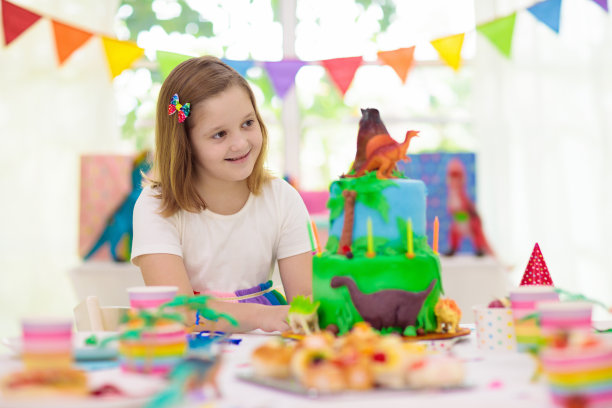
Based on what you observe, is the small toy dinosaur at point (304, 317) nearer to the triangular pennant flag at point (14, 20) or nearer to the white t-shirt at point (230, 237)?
the white t-shirt at point (230, 237)

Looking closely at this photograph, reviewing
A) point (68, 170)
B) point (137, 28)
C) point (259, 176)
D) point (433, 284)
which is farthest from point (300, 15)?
point (433, 284)

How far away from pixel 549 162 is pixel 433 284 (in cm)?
240

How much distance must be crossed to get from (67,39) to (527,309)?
90.4 inches

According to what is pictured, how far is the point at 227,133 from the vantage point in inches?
66.6

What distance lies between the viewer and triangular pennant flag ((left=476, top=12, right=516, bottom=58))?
2.72 m

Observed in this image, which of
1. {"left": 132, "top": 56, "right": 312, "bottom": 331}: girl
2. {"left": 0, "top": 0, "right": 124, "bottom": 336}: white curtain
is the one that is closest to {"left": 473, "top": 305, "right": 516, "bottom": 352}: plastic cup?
{"left": 132, "top": 56, "right": 312, "bottom": 331}: girl

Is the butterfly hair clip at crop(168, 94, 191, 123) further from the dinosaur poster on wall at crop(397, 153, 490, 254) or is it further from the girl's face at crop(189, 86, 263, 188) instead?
the dinosaur poster on wall at crop(397, 153, 490, 254)

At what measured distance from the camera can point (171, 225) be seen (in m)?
1.69

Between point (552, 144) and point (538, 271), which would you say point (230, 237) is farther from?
point (552, 144)

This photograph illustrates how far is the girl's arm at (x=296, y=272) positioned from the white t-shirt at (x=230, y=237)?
0.05 ft

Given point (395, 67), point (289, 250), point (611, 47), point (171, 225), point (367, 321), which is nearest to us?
point (367, 321)

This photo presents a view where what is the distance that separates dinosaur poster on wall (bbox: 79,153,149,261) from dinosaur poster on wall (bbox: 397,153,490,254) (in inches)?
46.3

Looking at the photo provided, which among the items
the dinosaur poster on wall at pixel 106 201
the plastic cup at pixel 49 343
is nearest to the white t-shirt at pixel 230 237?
the plastic cup at pixel 49 343

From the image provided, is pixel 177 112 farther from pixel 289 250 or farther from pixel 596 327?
pixel 596 327
